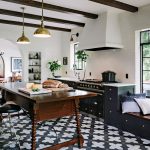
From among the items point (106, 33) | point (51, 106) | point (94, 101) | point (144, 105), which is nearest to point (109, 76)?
point (94, 101)

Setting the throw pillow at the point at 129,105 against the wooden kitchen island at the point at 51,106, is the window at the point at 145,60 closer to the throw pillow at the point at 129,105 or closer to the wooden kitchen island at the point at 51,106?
the throw pillow at the point at 129,105

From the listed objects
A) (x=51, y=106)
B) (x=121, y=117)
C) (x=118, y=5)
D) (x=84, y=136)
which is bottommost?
(x=84, y=136)

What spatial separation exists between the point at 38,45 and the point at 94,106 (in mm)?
3491

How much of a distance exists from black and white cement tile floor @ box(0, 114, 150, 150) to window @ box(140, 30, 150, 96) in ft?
4.56

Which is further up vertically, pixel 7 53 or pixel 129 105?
pixel 7 53

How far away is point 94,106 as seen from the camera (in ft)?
16.1

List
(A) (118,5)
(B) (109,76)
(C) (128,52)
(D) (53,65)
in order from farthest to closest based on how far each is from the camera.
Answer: (D) (53,65) < (B) (109,76) < (C) (128,52) < (A) (118,5)

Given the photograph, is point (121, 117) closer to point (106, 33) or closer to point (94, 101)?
point (94, 101)

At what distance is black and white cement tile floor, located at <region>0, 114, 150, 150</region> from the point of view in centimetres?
320

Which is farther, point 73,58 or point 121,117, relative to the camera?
point 73,58

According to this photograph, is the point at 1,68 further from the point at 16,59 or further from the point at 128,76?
the point at 128,76

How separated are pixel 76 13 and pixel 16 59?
8.65 meters

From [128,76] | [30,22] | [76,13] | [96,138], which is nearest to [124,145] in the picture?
[96,138]

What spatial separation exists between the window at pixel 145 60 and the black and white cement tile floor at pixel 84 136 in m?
1.39
